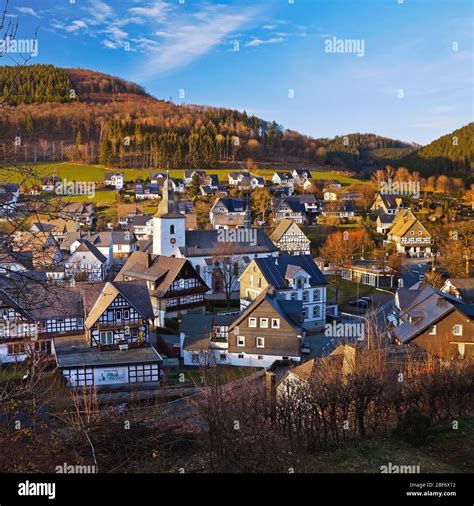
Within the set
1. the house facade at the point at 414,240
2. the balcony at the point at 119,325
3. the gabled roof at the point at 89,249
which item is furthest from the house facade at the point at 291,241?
the balcony at the point at 119,325

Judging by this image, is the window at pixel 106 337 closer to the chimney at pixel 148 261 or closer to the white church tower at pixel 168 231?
the chimney at pixel 148 261

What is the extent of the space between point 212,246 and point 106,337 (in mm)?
19273

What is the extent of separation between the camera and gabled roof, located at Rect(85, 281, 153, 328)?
2964 cm

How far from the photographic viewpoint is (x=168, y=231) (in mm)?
46781

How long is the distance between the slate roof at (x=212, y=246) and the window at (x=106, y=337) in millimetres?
17434

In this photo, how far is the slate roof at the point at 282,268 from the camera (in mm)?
37406

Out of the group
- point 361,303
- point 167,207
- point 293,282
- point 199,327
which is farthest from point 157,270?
point 361,303

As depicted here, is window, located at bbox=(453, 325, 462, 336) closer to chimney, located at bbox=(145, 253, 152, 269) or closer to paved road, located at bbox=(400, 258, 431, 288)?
paved road, located at bbox=(400, 258, 431, 288)

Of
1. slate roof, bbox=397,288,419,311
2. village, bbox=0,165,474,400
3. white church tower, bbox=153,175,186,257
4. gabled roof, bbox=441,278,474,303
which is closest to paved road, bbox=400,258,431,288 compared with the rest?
village, bbox=0,165,474,400

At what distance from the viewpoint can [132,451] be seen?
11.3 m

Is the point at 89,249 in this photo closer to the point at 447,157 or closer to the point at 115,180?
the point at 115,180

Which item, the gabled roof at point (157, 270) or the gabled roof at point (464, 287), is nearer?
the gabled roof at point (464, 287)

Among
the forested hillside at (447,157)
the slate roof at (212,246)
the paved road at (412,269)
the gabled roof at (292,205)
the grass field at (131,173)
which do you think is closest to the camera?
the paved road at (412,269)
